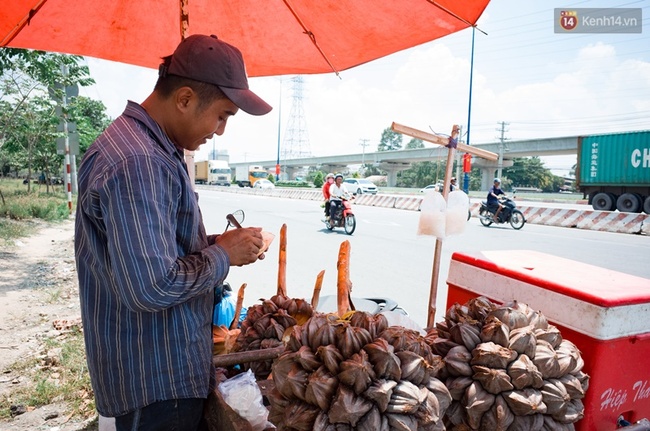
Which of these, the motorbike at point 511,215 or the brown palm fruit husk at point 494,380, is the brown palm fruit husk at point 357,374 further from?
the motorbike at point 511,215

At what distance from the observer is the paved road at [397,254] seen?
19.4 feet

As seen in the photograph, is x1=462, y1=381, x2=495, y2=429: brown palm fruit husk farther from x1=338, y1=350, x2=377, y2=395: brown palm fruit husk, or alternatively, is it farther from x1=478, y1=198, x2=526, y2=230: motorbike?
x1=478, y1=198, x2=526, y2=230: motorbike

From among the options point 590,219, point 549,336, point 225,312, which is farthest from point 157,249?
point 590,219

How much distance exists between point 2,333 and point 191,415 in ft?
13.1

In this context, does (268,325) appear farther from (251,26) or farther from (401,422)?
(251,26)

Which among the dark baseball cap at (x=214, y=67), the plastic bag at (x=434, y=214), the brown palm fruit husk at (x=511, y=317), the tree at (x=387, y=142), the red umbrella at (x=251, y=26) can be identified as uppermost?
the tree at (x=387, y=142)

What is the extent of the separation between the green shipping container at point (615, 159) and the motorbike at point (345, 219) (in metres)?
13.5

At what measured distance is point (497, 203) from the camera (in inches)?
535

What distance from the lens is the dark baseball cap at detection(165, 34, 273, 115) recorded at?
126cm

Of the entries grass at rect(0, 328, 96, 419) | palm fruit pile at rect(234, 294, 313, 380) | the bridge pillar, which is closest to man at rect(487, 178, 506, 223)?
grass at rect(0, 328, 96, 419)

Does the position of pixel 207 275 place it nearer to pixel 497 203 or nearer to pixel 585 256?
pixel 585 256

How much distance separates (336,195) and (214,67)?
11.3 m

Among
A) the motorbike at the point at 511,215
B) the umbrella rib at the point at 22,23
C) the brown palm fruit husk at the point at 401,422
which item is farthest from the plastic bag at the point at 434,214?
the motorbike at the point at 511,215

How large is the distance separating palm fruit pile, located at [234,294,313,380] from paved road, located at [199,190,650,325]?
10.5 ft
